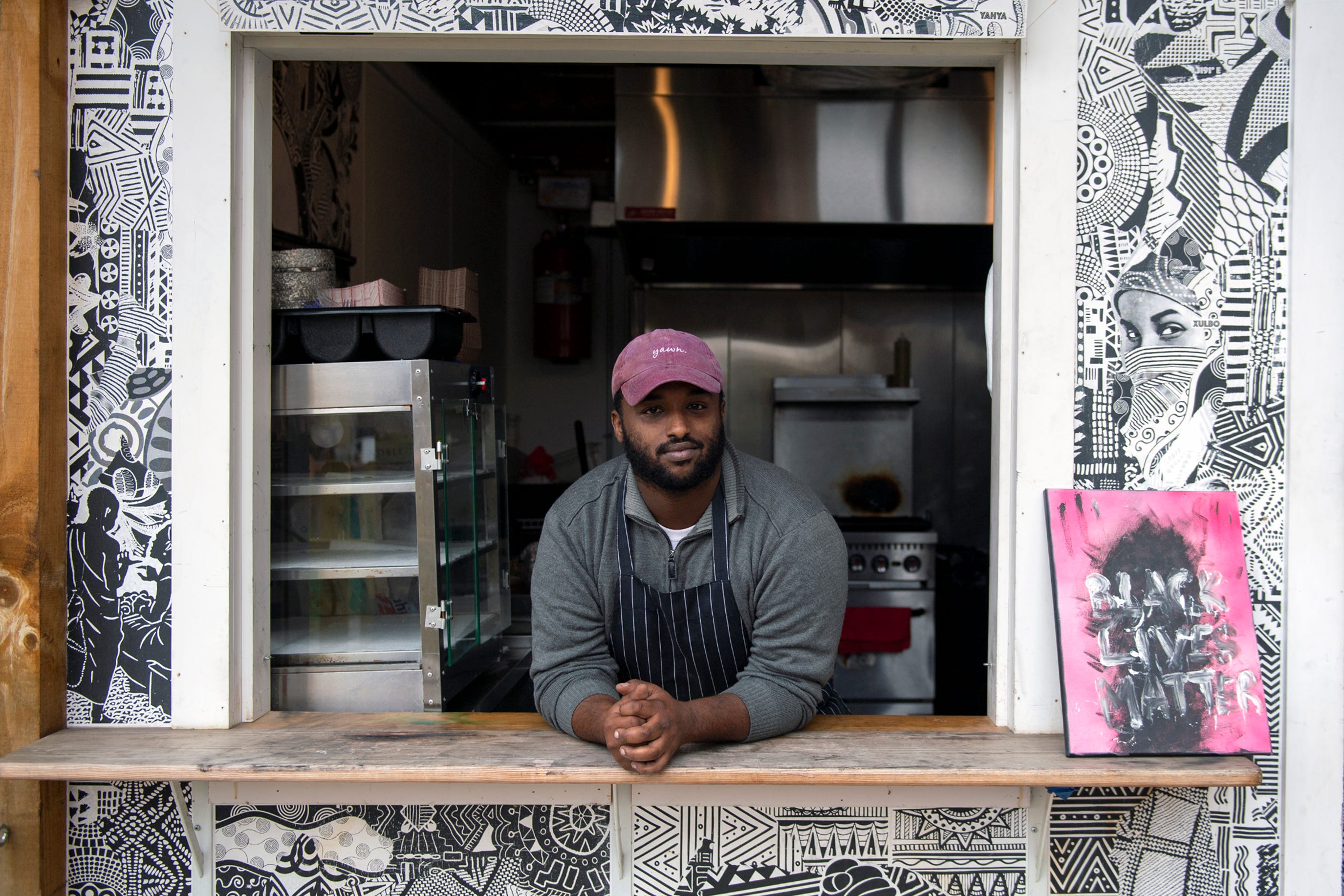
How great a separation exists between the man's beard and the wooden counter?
52 cm

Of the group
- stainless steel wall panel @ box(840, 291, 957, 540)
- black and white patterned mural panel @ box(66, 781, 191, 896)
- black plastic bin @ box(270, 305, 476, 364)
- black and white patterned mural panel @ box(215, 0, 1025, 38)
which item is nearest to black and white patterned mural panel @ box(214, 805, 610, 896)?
black and white patterned mural panel @ box(66, 781, 191, 896)

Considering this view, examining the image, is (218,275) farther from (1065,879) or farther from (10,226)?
(1065,879)

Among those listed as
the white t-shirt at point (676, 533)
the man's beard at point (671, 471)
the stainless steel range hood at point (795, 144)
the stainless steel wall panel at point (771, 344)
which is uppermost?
the stainless steel range hood at point (795, 144)

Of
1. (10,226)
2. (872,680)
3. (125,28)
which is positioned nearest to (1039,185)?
(125,28)

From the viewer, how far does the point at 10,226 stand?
180 centimetres

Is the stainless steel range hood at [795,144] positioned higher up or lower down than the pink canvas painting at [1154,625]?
higher up

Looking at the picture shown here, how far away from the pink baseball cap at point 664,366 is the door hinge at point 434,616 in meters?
0.65

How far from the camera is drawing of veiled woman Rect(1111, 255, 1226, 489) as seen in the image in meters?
1.86

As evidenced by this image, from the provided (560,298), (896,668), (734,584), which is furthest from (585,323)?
(734,584)

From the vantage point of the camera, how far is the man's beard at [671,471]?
1888 mm

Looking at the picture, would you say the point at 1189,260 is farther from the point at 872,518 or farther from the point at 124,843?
the point at 872,518

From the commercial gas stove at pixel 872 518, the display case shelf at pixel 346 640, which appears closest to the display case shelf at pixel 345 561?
the display case shelf at pixel 346 640

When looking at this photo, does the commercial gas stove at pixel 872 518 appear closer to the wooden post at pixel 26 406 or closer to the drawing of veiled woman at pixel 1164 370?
the drawing of veiled woman at pixel 1164 370

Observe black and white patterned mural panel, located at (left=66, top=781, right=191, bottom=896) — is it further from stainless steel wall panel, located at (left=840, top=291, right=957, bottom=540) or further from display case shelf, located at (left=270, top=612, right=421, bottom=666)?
stainless steel wall panel, located at (left=840, top=291, right=957, bottom=540)
